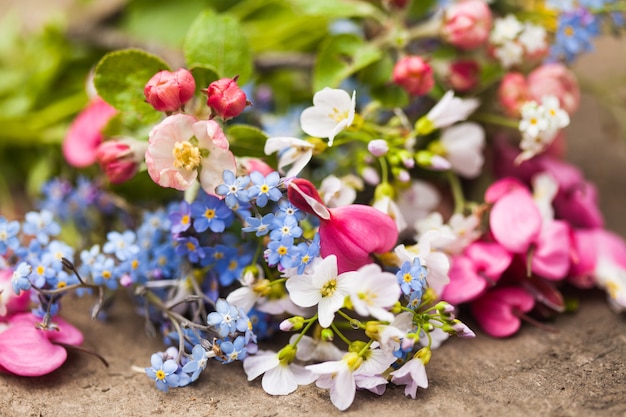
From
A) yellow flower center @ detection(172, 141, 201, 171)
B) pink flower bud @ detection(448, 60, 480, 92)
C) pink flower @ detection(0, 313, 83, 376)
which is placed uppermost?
yellow flower center @ detection(172, 141, 201, 171)

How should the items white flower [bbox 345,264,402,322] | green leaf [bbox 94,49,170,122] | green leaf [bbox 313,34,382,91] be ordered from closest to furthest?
white flower [bbox 345,264,402,322]
green leaf [bbox 94,49,170,122]
green leaf [bbox 313,34,382,91]

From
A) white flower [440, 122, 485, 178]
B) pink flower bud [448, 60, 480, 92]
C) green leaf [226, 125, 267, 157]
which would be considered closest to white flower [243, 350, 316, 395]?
green leaf [226, 125, 267, 157]

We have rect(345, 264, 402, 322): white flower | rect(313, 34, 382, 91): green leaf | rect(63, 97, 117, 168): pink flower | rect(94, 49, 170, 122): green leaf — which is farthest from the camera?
rect(63, 97, 117, 168): pink flower

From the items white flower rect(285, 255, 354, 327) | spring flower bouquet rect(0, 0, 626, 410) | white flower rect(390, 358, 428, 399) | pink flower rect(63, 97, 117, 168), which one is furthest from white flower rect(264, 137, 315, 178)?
pink flower rect(63, 97, 117, 168)

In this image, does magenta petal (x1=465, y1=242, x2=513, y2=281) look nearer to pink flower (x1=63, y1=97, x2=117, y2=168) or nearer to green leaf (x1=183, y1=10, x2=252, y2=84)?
green leaf (x1=183, y1=10, x2=252, y2=84)

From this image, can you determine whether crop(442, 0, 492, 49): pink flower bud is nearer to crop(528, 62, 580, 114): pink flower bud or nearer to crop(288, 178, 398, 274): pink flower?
crop(528, 62, 580, 114): pink flower bud

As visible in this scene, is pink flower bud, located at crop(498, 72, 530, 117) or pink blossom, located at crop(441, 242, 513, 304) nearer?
pink blossom, located at crop(441, 242, 513, 304)

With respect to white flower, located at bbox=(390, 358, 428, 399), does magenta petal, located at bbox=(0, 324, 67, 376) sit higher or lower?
lower
